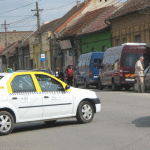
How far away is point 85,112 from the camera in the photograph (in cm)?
1048

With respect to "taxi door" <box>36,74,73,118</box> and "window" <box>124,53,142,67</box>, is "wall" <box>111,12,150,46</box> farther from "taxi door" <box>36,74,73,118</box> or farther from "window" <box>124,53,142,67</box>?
"taxi door" <box>36,74,73,118</box>

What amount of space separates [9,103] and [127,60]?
14.3 m

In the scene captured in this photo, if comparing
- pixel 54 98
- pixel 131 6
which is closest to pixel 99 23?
pixel 131 6

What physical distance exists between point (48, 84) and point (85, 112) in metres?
1.27

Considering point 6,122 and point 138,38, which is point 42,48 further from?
point 6,122

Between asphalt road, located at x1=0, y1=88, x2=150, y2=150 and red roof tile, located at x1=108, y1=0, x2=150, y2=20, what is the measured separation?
21368 mm

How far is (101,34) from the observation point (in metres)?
39.1

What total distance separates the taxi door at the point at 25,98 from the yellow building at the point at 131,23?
2196 cm

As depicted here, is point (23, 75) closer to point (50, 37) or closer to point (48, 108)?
point (48, 108)

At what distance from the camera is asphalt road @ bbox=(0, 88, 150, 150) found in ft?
24.4

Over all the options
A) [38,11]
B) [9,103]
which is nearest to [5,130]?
[9,103]

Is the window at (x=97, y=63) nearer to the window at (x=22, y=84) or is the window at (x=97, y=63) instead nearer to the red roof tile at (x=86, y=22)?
the red roof tile at (x=86, y=22)

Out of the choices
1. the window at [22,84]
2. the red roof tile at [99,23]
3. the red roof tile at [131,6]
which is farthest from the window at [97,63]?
the window at [22,84]

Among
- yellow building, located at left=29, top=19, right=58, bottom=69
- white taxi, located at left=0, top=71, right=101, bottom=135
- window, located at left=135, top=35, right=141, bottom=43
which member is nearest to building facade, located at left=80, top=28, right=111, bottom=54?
window, located at left=135, top=35, right=141, bottom=43
